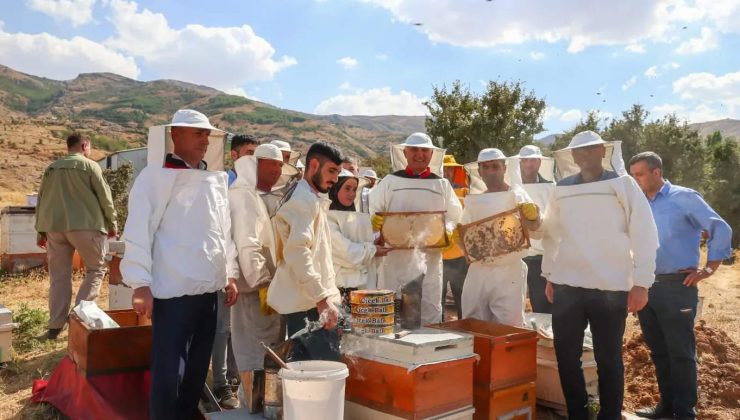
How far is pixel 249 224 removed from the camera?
174 inches

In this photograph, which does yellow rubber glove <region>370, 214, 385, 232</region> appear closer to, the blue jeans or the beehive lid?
the blue jeans

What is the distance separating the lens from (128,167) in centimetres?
1628

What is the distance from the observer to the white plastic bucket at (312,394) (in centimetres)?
290

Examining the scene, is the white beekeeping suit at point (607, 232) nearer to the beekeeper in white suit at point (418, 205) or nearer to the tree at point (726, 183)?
the beekeeper in white suit at point (418, 205)

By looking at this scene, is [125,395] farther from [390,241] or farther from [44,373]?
[390,241]

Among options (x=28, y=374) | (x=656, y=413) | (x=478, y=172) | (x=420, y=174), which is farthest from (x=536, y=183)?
(x=28, y=374)

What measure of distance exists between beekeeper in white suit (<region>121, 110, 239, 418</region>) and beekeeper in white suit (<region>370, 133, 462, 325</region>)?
2068 mm

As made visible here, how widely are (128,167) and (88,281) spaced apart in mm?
10627

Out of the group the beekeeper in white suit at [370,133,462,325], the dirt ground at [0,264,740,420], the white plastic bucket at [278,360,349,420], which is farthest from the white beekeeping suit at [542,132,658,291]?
the white plastic bucket at [278,360,349,420]

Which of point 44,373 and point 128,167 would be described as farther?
point 128,167

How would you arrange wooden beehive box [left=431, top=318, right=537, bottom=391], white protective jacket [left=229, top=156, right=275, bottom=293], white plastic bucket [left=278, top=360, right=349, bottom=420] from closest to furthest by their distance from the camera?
1. white plastic bucket [left=278, top=360, right=349, bottom=420]
2. wooden beehive box [left=431, top=318, right=537, bottom=391]
3. white protective jacket [left=229, top=156, right=275, bottom=293]

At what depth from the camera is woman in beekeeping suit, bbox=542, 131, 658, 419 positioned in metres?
4.03

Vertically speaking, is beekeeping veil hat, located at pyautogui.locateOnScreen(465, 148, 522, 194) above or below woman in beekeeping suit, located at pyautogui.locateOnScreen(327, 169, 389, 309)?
above

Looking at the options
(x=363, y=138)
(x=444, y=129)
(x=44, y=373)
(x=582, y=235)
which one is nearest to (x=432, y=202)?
(x=582, y=235)
